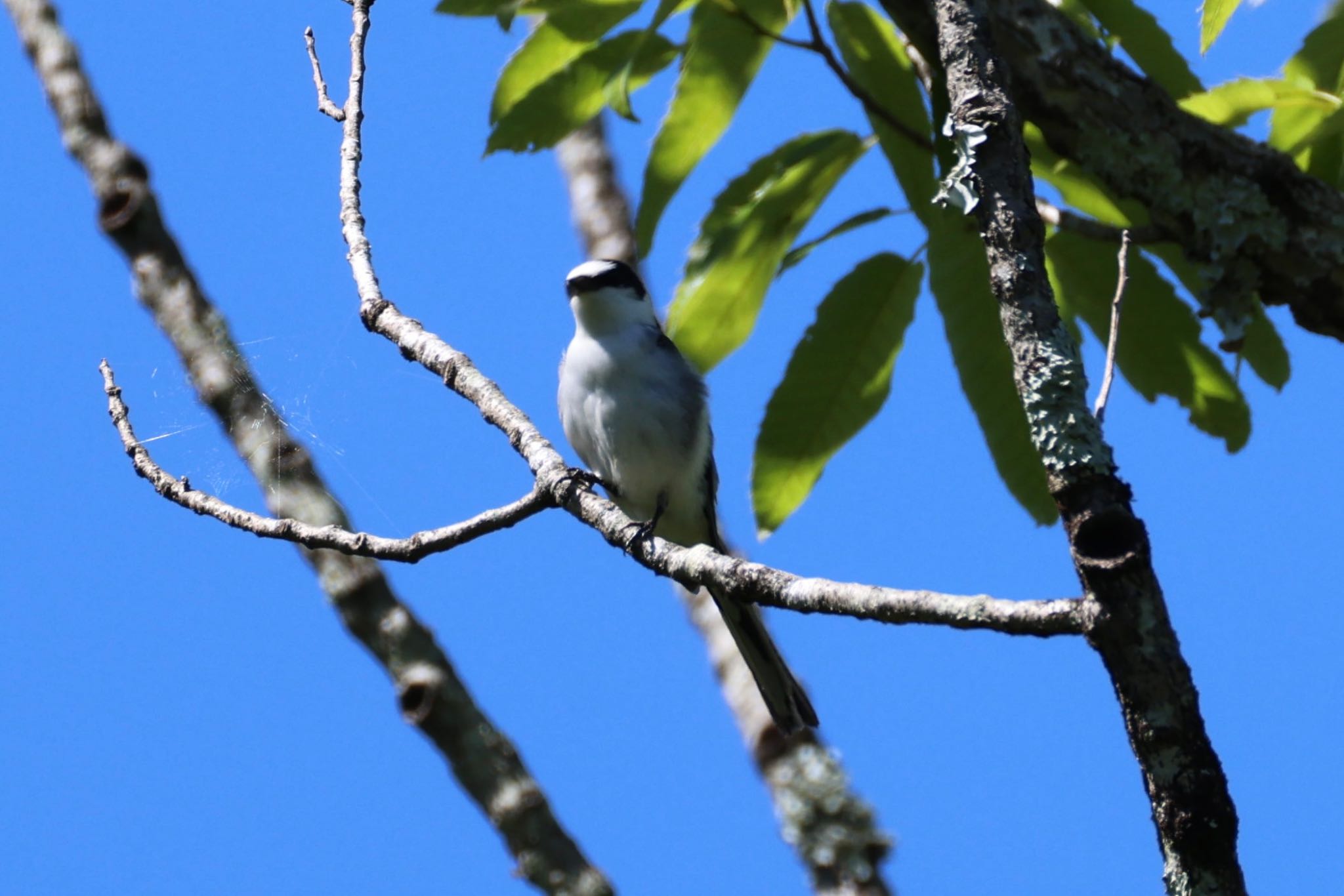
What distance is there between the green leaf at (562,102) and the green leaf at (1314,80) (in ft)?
4.15

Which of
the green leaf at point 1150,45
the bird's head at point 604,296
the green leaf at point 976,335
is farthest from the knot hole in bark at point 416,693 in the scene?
the bird's head at point 604,296

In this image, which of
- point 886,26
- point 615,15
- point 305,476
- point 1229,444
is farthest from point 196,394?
point 1229,444

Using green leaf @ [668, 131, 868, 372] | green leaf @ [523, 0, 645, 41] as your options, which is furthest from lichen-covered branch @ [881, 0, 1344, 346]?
green leaf @ [523, 0, 645, 41]

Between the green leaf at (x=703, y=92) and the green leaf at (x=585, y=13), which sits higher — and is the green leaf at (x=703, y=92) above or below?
below

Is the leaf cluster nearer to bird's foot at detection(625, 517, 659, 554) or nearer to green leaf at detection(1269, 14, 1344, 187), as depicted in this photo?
green leaf at detection(1269, 14, 1344, 187)

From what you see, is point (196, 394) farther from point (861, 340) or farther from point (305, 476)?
point (861, 340)

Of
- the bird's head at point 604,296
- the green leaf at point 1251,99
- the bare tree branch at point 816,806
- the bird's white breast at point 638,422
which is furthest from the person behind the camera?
the bird's head at point 604,296

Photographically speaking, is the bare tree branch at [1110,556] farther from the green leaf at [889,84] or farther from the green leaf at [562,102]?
the green leaf at [562,102]

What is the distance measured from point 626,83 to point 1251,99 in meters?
1.21

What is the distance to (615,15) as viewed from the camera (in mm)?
2877

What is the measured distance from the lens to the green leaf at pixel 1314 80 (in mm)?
2475

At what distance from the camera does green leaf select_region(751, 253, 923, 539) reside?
294 centimetres

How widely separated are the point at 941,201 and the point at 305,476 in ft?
5.10

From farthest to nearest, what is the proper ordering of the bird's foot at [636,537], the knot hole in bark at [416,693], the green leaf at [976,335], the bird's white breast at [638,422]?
the bird's white breast at [638,422] → the green leaf at [976,335] → the knot hole in bark at [416,693] → the bird's foot at [636,537]
